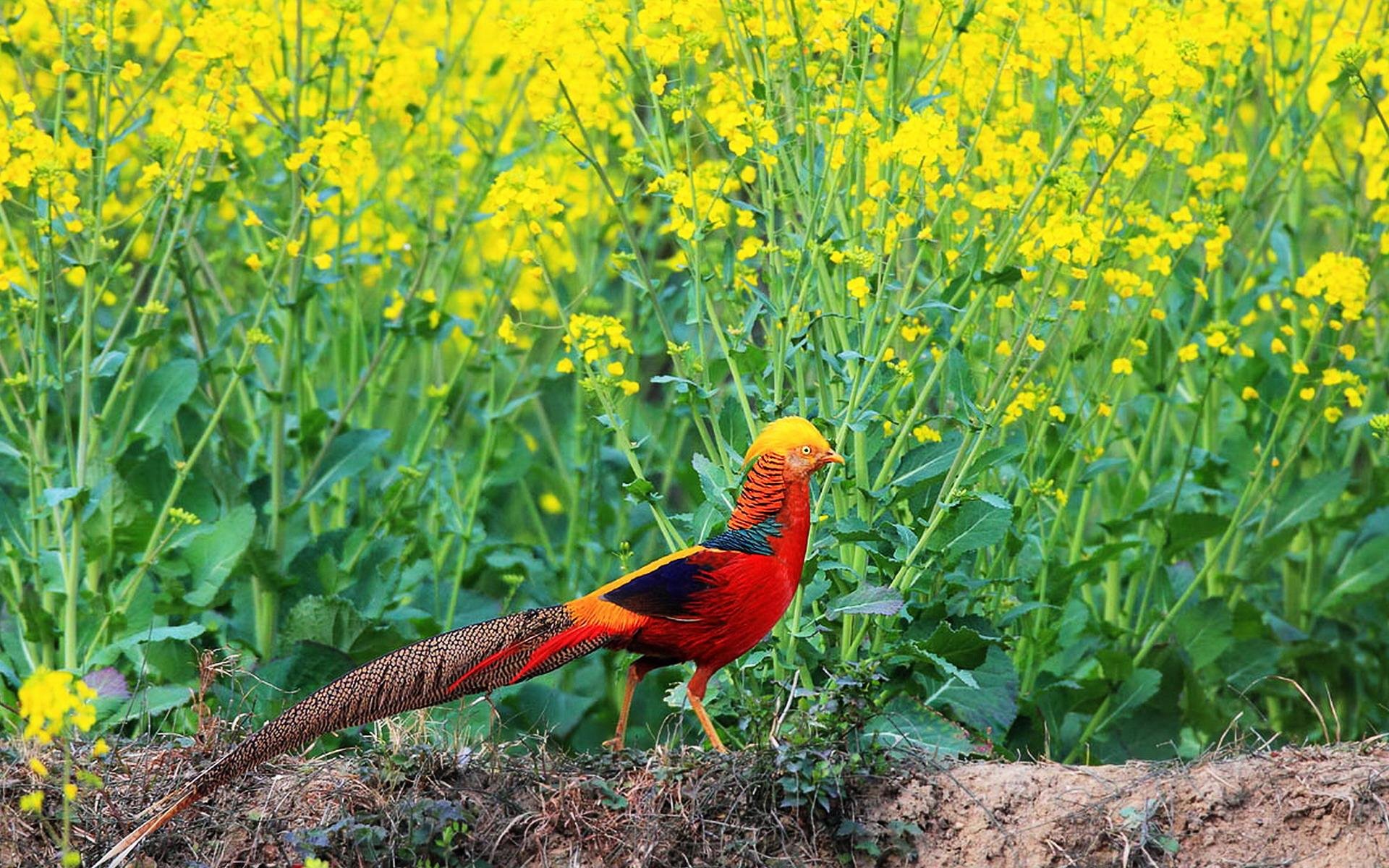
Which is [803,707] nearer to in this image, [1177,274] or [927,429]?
[927,429]

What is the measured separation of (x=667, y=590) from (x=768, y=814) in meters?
0.53

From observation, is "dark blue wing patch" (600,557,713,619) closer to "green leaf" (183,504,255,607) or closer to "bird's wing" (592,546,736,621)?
"bird's wing" (592,546,736,621)

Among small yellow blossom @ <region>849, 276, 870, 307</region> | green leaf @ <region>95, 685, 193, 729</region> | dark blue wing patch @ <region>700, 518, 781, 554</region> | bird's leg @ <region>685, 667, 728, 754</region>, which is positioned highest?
small yellow blossom @ <region>849, 276, 870, 307</region>

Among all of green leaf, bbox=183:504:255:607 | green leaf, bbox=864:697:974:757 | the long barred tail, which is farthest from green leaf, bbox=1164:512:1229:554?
green leaf, bbox=183:504:255:607

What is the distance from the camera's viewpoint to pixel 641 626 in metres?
3.66

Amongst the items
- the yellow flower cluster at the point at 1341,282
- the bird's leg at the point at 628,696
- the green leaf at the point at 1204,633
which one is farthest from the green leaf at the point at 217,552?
the yellow flower cluster at the point at 1341,282

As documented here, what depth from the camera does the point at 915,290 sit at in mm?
5227

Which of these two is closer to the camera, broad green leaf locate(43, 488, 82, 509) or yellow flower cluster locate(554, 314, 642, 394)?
yellow flower cluster locate(554, 314, 642, 394)

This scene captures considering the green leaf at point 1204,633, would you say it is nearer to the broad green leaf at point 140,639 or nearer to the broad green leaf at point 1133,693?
the broad green leaf at point 1133,693

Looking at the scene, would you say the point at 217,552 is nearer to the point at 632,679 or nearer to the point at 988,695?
the point at 632,679

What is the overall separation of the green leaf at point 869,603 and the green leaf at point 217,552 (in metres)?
2.07

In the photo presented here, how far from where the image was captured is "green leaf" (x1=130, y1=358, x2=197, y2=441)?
5.33 meters

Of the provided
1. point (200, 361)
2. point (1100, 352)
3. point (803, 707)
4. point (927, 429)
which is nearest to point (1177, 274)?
point (1100, 352)

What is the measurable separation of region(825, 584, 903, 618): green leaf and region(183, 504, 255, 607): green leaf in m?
2.07
